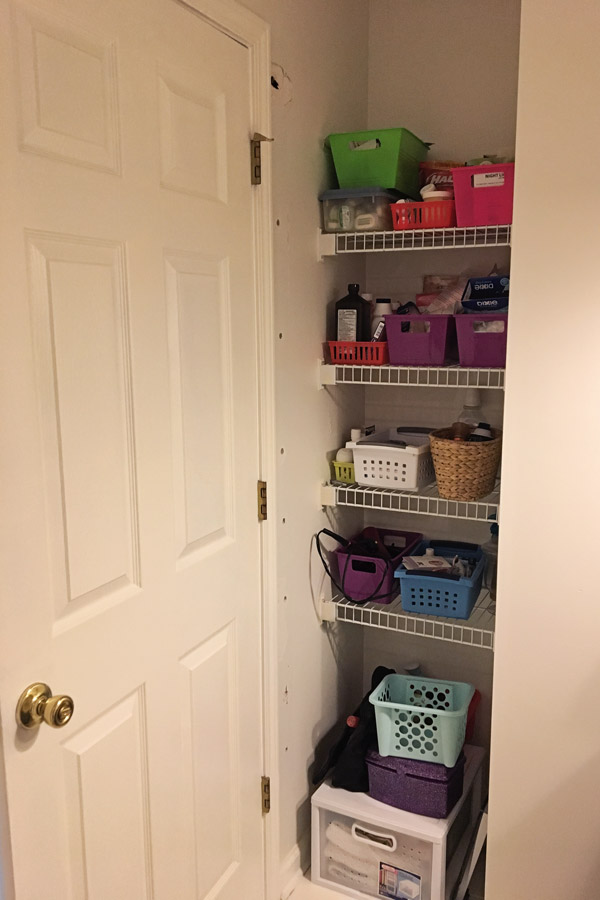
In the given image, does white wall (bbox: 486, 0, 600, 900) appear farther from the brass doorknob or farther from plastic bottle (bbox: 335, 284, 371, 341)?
the brass doorknob

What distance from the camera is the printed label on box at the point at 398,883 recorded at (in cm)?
204

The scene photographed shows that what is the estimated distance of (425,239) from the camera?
2.03 meters

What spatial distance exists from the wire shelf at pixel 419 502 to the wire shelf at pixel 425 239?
67 centimetres

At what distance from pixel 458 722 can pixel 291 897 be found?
2.28 feet

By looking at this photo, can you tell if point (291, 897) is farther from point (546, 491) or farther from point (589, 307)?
point (589, 307)

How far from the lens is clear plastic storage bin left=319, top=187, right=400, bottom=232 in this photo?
204 cm

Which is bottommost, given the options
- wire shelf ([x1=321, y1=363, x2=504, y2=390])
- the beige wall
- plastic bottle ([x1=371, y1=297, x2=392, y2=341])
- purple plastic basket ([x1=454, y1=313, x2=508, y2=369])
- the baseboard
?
the baseboard

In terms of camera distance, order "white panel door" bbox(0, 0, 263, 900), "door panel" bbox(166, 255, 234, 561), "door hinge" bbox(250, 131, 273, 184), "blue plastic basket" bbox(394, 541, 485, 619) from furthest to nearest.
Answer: "blue plastic basket" bbox(394, 541, 485, 619) → "door hinge" bbox(250, 131, 273, 184) → "door panel" bbox(166, 255, 234, 561) → "white panel door" bbox(0, 0, 263, 900)

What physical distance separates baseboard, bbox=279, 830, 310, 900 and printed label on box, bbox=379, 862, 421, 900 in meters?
0.25

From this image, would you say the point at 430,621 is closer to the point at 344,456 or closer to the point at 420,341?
the point at 344,456

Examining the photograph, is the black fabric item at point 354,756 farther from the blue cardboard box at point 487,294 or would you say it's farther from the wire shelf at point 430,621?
the blue cardboard box at point 487,294

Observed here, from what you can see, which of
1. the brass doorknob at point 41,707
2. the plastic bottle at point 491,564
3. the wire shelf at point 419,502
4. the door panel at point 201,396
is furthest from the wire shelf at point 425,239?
the brass doorknob at point 41,707

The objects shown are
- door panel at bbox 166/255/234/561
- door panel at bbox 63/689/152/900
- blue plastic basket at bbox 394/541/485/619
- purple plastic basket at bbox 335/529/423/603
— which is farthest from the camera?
purple plastic basket at bbox 335/529/423/603

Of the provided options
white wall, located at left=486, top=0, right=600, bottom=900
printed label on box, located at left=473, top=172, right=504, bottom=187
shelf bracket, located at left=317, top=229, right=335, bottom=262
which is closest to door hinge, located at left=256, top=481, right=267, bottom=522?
white wall, located at left=486, top=0, right=600, bottom=900
